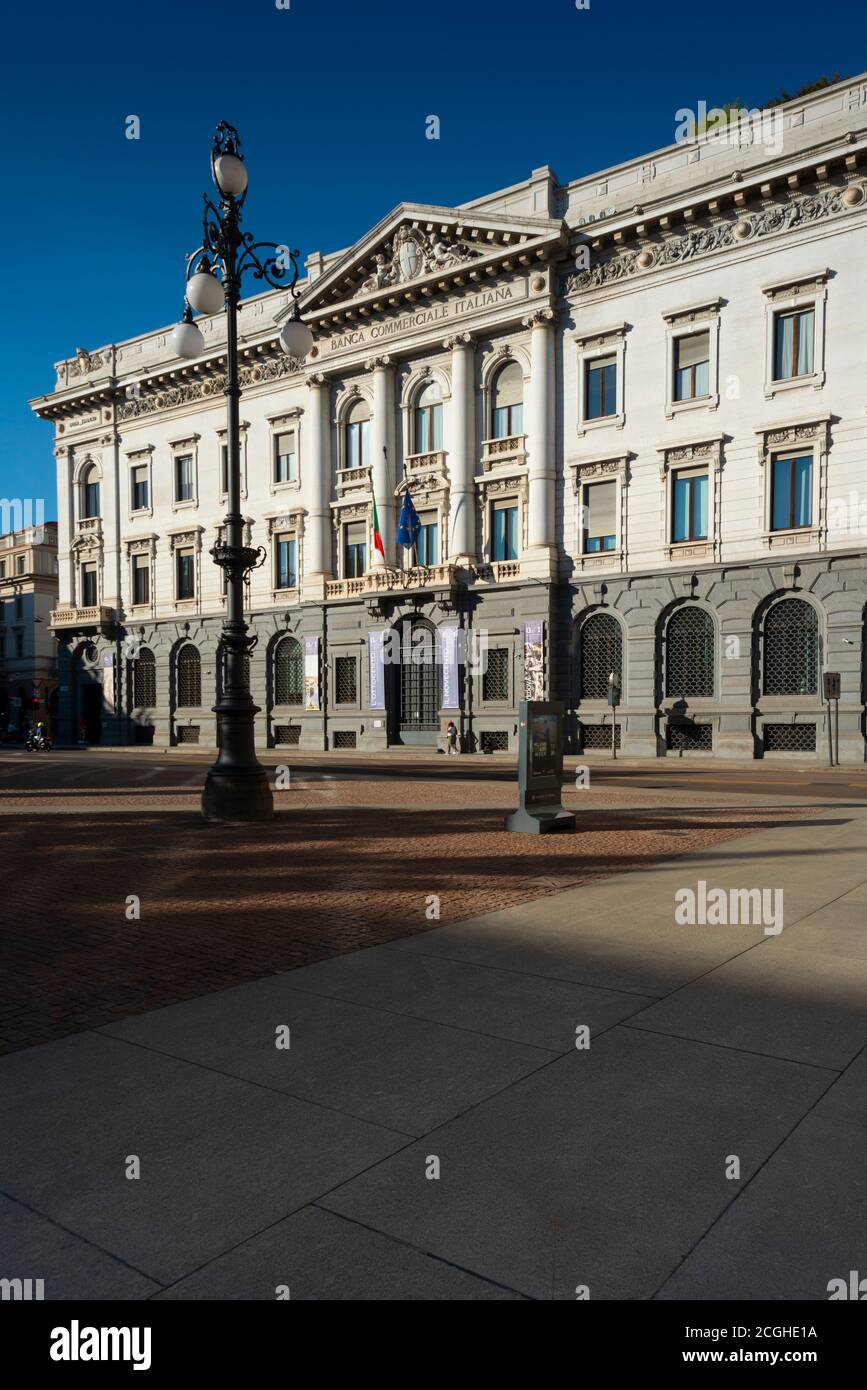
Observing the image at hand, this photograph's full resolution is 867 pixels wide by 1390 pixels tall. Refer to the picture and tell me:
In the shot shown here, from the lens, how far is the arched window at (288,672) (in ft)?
132

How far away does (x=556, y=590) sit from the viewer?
3275cm

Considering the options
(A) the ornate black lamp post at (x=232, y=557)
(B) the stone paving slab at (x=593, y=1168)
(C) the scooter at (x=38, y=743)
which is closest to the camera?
(B) the stone paving slab at (x=593, y=1168)

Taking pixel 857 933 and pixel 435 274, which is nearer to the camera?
pixel 857 933

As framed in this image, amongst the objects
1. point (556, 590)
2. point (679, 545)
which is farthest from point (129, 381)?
point (679, 545)

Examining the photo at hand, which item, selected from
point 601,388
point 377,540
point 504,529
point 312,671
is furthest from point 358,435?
point 601,388

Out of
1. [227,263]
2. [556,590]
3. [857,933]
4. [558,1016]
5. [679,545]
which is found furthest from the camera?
[556,590]

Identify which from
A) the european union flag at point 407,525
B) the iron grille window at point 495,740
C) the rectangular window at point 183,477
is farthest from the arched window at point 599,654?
the rectangular window at point 183,477

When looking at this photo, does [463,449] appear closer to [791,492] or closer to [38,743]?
[791,492]

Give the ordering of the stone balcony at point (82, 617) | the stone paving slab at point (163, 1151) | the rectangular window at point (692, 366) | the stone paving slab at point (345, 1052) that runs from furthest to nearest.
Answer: the stone balcony at point (82, 617) < the rectangular window at point (692, 366) < the stone paving slab at point (345, 1052) < the stone paving slab at point (163, 1151)

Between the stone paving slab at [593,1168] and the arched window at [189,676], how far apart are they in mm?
41829

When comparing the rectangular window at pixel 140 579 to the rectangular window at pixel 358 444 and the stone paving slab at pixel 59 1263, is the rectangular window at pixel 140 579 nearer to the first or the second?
the rectangular window at pixel 358 444

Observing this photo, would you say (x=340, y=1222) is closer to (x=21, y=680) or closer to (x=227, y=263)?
(x=227, y=263)

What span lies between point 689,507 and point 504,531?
24.3ft
